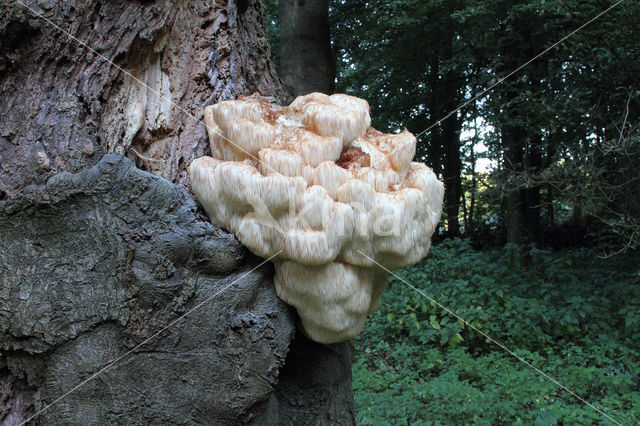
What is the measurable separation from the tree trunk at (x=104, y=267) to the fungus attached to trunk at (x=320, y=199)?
8 centimetres

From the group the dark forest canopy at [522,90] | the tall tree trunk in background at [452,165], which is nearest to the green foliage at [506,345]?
the dark forest canopy at [522,90]

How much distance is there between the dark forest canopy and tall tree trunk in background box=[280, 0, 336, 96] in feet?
4.64

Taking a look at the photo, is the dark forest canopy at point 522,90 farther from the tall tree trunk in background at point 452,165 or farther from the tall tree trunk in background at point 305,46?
the tall tree trunk in background at point 305,46

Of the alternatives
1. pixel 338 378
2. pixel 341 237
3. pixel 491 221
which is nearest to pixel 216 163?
pixel 341 237

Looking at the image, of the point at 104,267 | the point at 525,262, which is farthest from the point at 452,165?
the point at 104,267

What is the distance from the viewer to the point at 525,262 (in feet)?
22.4

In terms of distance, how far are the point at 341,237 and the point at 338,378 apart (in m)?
0.71

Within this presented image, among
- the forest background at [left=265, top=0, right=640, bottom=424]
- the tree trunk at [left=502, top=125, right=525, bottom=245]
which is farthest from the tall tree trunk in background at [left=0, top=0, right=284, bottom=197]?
the tree trunk at [left=502, top=125, right=525, bottom=245]

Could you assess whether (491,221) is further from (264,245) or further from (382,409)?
(264,245)

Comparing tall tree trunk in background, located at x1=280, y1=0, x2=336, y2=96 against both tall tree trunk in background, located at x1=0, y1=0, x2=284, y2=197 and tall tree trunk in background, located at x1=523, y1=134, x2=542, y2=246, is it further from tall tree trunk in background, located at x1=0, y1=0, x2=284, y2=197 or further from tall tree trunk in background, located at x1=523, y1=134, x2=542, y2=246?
tall tree trunk in background, located at x1=523, y1=134, x2=542, y2=246

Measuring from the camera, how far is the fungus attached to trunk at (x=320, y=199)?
1.24 meters

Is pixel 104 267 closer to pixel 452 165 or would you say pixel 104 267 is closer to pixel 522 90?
pixel 522 90

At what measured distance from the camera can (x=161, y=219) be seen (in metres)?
1.25

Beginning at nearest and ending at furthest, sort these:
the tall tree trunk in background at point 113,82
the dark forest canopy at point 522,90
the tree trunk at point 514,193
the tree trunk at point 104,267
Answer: the tree trunk at point 104,267 < the tall tree trunk in background at point 113,82 < the dark forest canopy at point 522,90 < the tree trunk at point 514,193
